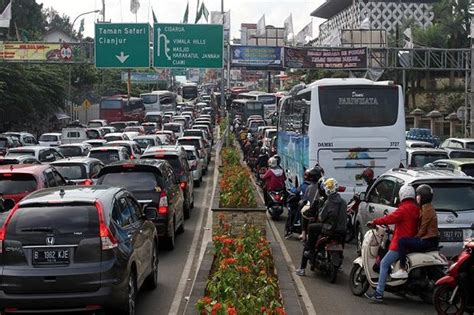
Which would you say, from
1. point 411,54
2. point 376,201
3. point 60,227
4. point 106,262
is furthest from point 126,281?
point 411,54

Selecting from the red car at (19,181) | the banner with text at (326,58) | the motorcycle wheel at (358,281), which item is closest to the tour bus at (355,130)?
the red car at (19,181)

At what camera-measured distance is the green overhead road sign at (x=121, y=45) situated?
38000mm

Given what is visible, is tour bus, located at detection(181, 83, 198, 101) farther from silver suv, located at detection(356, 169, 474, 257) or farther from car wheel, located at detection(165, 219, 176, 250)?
silver suv, located at detection(356, 169, 474, 257)

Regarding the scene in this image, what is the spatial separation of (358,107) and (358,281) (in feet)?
26.1

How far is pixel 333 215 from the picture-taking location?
11.7 metres

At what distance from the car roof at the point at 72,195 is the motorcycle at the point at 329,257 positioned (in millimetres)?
3586

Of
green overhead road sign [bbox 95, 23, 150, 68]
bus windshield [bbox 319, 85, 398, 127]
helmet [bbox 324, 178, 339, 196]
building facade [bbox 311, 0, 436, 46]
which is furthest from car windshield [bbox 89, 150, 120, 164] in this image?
building facade [bbox 311, 0, 436, 46]

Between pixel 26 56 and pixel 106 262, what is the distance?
3667cm

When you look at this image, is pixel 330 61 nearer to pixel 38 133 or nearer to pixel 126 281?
pixel 38 133

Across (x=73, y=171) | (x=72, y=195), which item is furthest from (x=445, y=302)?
(x=73, y=171)

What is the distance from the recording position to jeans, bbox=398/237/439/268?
1003cm

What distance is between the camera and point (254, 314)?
6113 mm

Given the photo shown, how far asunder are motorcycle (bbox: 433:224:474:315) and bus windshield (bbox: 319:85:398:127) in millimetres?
9454

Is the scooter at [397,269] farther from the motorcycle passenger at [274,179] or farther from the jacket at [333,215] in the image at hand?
the motorcycle passenger at [274,179]
